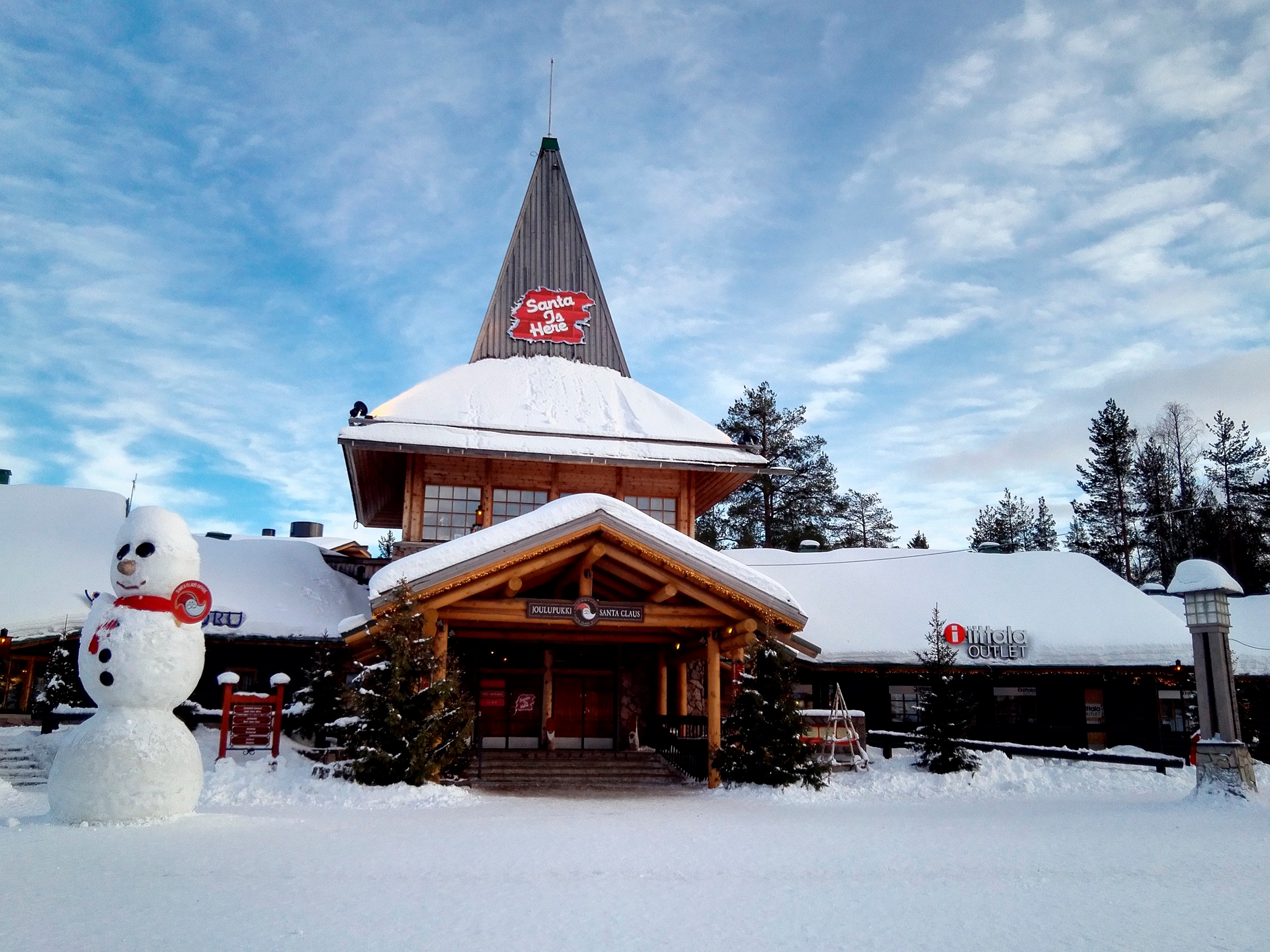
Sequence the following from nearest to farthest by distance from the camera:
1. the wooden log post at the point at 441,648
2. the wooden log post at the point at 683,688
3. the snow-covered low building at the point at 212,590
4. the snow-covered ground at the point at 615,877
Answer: the snow-covered ground at the point at 615,877 < the wooden log post at the point at 441,648 < the snow-covered low building at the point at 212,590 < the wooden log post at the point at 683,688

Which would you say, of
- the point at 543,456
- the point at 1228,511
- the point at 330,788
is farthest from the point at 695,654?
the point at 1228,511

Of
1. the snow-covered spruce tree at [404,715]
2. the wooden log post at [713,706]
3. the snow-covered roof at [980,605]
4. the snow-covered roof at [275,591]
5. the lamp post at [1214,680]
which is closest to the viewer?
the snow-covered spruce tree at [404,715]

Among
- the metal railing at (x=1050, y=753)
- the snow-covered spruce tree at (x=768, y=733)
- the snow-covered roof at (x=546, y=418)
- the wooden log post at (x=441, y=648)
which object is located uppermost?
the snow-covered roof at (x=546, y=418)

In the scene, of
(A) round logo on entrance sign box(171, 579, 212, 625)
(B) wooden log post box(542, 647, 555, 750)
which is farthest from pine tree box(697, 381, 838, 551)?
(A) round logo on entrance sign box(171, 579, 212, 625)

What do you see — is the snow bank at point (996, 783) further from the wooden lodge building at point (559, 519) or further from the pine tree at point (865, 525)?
the pine tree at point (865, 525)

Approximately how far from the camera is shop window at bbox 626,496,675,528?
68.3 ft

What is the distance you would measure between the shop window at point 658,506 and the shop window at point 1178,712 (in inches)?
473

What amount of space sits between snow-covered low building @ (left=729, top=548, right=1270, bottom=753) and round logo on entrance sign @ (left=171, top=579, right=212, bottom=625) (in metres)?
13.9

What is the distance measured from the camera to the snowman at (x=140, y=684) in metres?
8.95

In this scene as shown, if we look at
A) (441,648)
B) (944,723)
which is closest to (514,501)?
(441,648)

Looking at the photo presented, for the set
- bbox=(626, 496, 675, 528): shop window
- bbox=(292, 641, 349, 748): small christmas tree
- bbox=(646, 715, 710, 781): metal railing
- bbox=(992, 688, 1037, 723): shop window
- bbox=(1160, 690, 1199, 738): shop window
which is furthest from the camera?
bbox=(992, 688, 1037, 723): shop window

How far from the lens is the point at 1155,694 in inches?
851

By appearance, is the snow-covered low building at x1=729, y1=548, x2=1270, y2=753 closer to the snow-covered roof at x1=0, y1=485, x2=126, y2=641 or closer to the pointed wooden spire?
the pointed wooden spire

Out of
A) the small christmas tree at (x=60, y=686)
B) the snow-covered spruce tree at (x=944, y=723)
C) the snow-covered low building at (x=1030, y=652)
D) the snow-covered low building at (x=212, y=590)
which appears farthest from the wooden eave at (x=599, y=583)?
the snow-covered low building at (x=1030, y=652)
